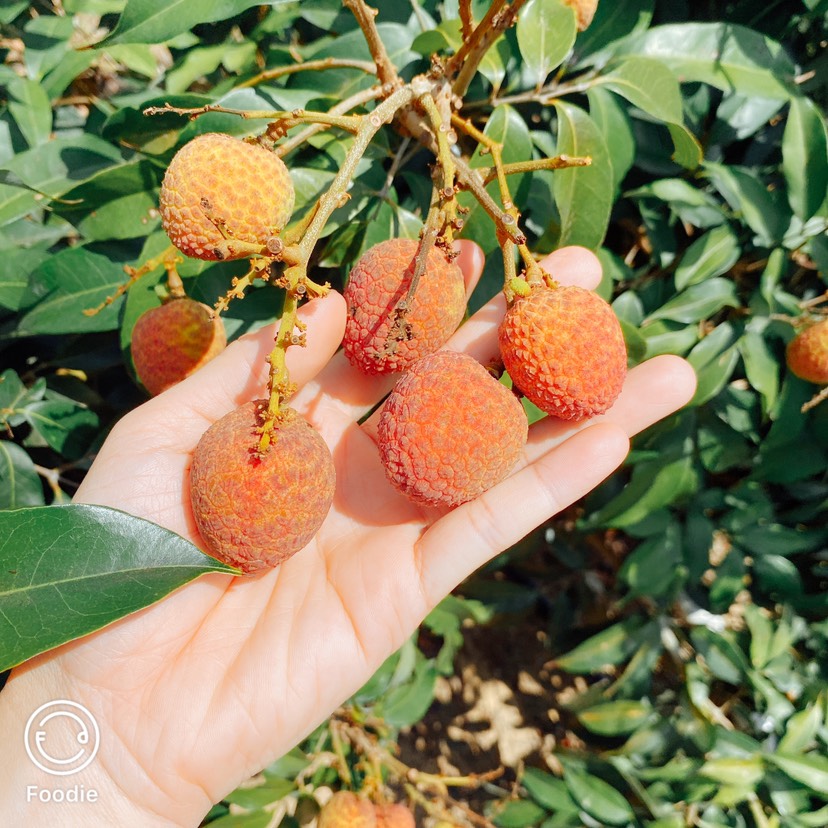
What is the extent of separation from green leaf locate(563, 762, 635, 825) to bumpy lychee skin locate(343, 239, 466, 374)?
1457mm

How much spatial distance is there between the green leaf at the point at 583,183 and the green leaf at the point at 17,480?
1.33 m

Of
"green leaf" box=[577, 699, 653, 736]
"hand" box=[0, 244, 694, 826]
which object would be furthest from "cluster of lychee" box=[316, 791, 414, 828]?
"green leaf" box=[577, 699, 653, 736]

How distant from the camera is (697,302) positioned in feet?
5.30

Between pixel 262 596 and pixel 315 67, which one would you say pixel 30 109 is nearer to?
pixel 315 67

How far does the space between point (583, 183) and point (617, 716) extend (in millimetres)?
1691

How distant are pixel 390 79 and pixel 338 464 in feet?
2.72

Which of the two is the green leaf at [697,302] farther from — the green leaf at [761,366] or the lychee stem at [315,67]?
the lychee stem at [315,67]

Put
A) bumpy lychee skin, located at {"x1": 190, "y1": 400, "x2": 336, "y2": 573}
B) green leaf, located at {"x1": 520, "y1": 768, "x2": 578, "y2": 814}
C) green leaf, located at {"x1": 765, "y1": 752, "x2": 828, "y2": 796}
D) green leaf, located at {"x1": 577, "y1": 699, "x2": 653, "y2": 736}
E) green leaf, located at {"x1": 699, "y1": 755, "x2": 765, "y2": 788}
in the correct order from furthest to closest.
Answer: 1. green leaf, located at {"x1": 577, "y1": 699, "x2": 653, "y2": 736}
2. green leaf, located at {"x1": 520, "y1": 768, "x2": 578, "y2": 814}
3. green leaf, located at {"x1": 699, "y1": 755, "x2": 765, "y2": 788}
4. green leaf, located at {"x1": 765, "y1": 752, "x2": 828, "y2": 796}
5. bumpy lychee skin, located at {"x1": 190, "y1": 400, "x2": 336, "y2": 573}

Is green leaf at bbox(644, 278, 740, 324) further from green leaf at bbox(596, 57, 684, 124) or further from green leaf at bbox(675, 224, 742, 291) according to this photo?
green leaf at bbox(596, 57, 684, 124)

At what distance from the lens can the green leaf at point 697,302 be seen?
161 centimetres

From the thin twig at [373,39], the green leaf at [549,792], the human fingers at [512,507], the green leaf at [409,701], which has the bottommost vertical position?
the green leaf at [549,792]

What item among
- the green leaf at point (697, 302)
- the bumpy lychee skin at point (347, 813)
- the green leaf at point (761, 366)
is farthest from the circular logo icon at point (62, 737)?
the green leaf at point (761, 366)

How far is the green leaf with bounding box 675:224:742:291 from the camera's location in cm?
158

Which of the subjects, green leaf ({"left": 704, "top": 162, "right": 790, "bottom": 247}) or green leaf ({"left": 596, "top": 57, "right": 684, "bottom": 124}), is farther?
green leaf ({"left": 704, "top": 162, "right": 790, "bottom": 247})
